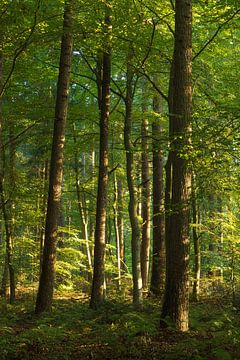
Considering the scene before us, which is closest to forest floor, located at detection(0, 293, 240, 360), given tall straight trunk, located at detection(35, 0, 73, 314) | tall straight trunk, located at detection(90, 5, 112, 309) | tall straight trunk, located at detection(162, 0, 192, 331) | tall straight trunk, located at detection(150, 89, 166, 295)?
tall straight trunk, located at detection(162, 0, 192, 331)

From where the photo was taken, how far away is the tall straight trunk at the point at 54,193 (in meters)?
10.3

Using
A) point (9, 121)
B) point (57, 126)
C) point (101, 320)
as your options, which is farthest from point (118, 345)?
point (9, 121)

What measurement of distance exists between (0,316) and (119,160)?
11880mm

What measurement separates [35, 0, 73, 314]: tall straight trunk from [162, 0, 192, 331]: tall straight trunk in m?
3.55

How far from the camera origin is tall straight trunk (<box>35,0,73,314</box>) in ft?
33.7

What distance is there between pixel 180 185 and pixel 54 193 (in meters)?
4.20

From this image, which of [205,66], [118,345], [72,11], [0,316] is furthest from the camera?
[205,66]

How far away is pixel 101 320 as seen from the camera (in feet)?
31.3

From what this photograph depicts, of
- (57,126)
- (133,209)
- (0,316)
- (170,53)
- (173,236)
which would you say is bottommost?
(0,316)

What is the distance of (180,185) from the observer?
7316 millimetres

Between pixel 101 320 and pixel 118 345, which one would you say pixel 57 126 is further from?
pixel 118 345

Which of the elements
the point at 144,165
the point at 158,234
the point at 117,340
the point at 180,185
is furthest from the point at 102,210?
the point at 117,340

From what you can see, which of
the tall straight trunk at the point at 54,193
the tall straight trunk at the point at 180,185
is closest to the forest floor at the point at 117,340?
the tall straight trunk at the point at 180,185

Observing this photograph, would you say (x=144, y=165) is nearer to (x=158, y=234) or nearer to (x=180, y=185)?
(x=158, y=234)
